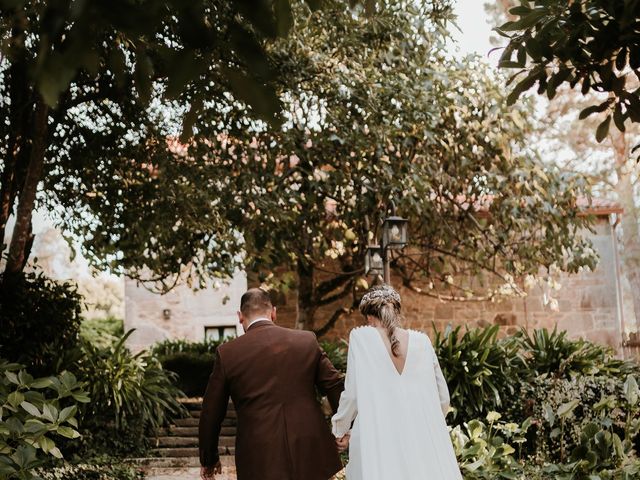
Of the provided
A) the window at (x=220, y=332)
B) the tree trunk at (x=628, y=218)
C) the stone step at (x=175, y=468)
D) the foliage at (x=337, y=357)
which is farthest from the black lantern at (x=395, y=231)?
the tree trunk at (x=628, y=218)

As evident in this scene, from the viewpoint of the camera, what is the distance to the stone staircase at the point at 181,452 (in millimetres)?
11242

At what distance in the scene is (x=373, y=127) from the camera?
10.7 m

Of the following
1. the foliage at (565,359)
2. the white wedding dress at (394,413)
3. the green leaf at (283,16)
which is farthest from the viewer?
the foliage at (565,359)

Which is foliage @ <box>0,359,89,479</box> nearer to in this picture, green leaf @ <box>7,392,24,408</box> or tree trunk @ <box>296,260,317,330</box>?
green leaf @ <box>7,392,24,408</box>

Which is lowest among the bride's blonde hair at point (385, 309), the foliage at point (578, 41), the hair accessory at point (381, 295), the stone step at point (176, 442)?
the stone step at point (176, 442)

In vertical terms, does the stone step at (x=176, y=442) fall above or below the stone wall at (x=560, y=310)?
below

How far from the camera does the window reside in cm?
2139

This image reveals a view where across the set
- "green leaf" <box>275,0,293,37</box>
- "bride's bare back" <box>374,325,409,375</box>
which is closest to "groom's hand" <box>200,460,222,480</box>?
"bride's bare back" <box>374,325,409,375</box>

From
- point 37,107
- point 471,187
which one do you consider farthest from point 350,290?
point 37,107

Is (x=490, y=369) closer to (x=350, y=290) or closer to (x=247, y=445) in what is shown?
(x=247, y=445)

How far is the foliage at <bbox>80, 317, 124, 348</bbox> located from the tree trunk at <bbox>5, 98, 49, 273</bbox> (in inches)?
643

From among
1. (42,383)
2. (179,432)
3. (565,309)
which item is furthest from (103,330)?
(42,383)

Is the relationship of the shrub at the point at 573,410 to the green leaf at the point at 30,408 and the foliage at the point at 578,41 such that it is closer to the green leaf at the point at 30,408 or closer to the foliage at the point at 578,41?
the foliage at the point at 578,41

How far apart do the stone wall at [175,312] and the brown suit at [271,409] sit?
1616cm
